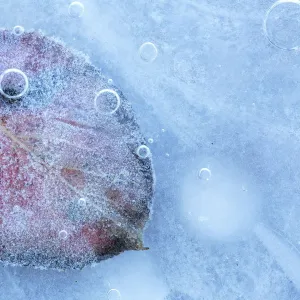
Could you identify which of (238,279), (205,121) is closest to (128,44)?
(205,121)

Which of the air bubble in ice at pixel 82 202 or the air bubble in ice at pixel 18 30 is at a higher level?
the air bubble in ice at pixel 18 30

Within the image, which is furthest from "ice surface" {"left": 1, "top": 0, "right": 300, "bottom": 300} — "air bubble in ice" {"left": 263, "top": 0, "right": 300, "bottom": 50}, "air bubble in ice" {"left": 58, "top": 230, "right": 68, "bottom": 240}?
"air bubble in ice" {"left": 58, "top": 230, "right": 68, "bottom": 240}

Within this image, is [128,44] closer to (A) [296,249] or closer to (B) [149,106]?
(B) [149,106]

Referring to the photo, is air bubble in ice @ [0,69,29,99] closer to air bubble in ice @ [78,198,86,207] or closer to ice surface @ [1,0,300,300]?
ice surface @ [1,0,300,300]

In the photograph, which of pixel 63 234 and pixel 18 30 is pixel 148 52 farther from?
pixel 63 234

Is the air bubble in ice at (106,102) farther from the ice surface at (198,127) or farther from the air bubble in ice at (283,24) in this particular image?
the air bubble in ice at (283,24)

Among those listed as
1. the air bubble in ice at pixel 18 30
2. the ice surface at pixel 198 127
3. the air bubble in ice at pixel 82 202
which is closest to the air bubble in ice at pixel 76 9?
the ice surface at pixel 198 127
